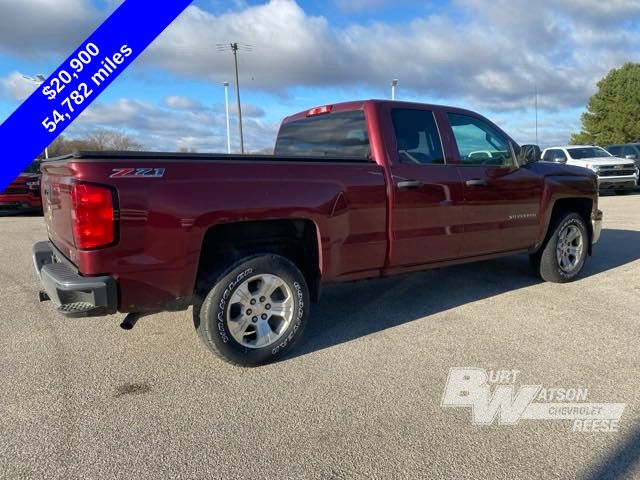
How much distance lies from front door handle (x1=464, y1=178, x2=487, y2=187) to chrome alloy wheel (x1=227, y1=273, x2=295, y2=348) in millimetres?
2097

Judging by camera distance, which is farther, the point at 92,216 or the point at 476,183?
the point at 476,183

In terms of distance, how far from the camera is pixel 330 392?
3.07 m

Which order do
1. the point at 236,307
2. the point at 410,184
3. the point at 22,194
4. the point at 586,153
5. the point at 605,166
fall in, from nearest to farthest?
the point at 236,307 → the point at 410,184 → the point at 22,194 → the point at 605,166 → the point at 586,153

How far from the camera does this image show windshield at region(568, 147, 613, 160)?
57.3 feet

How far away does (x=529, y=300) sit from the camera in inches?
194

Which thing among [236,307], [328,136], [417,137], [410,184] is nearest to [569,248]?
[417,137]

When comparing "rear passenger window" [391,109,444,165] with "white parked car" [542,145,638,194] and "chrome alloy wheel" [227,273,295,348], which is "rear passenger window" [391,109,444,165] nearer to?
"chrome alloy wheel" [227,273,295,348]

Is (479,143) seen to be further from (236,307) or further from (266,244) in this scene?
(236,307)

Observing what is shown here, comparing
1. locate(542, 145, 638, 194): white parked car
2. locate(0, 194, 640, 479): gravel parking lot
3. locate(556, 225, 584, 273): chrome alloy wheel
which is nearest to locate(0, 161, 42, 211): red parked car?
locate(0, 194, 640, 479): gravel parking lot

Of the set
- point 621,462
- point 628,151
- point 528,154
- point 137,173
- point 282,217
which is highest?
point 628,151

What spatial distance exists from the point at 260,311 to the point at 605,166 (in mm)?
16957

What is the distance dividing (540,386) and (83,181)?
10.1 feet

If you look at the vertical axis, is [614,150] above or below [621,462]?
above

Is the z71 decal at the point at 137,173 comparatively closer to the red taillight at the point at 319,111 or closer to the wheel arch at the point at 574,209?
the red taillight at the point at 319,111
